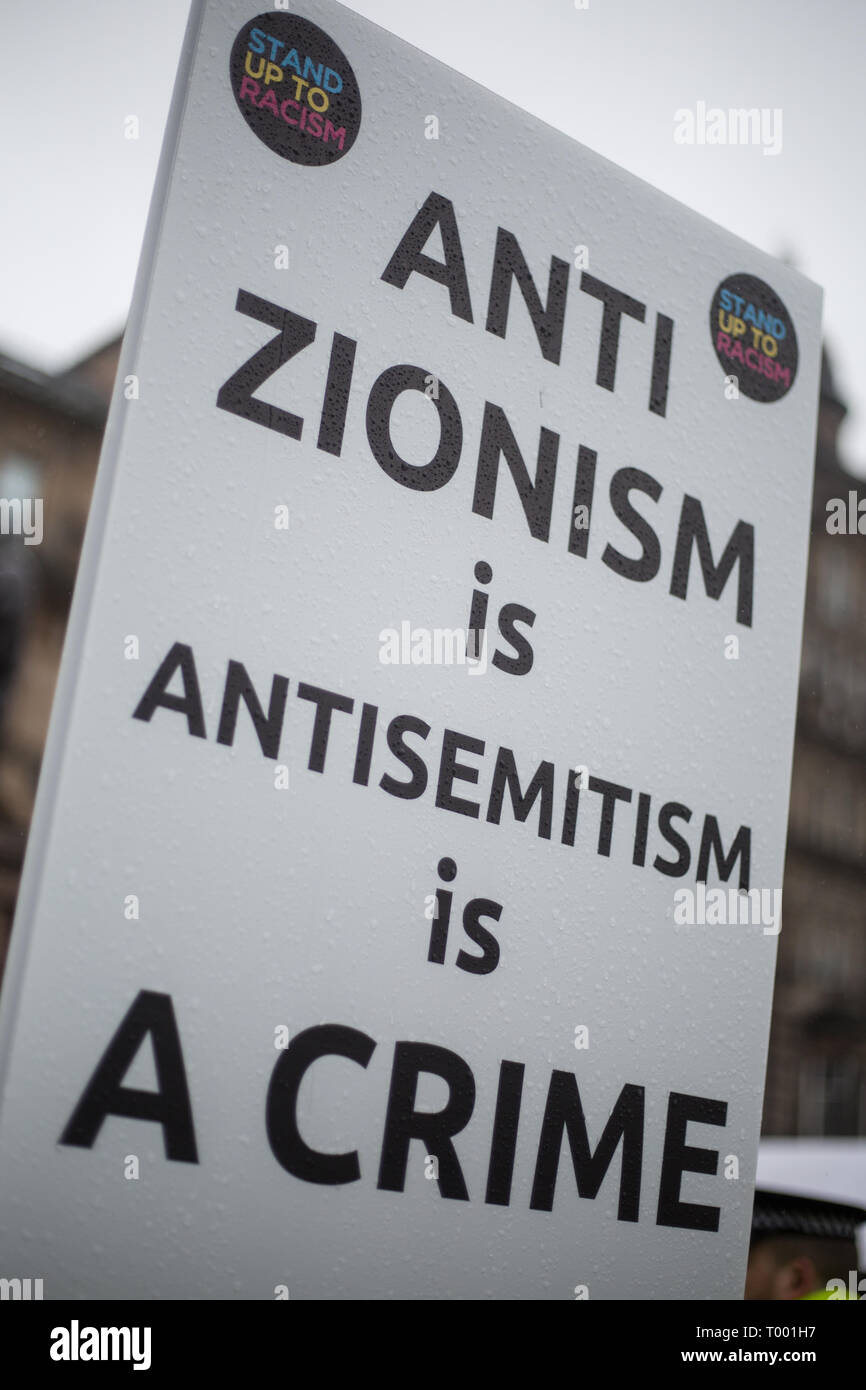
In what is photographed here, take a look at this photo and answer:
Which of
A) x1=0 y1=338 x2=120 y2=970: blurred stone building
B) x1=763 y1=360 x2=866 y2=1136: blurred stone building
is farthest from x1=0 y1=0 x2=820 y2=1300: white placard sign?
x1=763 y1=360 x2=866 y2=1136: blurred stone building

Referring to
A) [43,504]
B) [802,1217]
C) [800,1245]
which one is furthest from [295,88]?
[43,504]

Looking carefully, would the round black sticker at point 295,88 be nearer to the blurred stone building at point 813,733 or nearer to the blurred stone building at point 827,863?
the blurred stone building at point 813,733

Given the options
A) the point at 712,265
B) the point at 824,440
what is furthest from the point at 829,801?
the point at 712,265

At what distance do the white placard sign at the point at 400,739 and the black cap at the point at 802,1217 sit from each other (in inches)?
36.6

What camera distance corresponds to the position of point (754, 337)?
1537 millimetres

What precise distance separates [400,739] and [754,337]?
73 cm

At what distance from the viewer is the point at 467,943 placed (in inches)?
46.7

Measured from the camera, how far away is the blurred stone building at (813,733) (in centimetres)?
1673

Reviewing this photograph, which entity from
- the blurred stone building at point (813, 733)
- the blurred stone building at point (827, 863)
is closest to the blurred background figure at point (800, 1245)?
the blurred stone building at point (813, 733)

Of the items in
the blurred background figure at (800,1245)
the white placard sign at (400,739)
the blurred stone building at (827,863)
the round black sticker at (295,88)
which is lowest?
the blurred background figure at (800,1245)

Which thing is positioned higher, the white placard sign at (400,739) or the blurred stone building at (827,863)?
the blurred stone building at (827,863)
